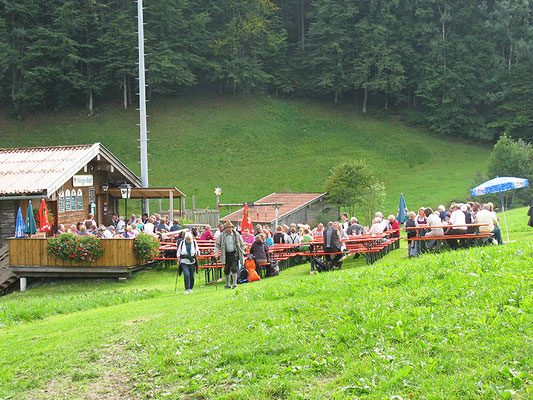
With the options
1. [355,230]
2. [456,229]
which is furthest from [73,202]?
[456,229]

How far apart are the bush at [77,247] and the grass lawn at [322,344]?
8121 millimetres

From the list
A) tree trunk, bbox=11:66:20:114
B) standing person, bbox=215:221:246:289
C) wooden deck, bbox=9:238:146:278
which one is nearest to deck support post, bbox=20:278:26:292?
wooden deck, bbox=9:238:146:278

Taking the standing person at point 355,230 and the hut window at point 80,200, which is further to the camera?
the hut window at point 80,200

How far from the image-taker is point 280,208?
37.8 meters

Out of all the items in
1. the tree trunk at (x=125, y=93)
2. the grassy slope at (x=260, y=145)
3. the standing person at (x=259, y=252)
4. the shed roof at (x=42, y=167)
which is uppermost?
the tree trunk at (x=125, y=93)

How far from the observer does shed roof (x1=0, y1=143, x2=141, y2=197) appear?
2189 cm

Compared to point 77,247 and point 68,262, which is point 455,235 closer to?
point 77,247

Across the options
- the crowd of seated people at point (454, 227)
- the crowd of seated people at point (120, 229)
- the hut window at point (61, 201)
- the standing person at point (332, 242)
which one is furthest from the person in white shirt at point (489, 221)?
the hut window at point (61, 201)

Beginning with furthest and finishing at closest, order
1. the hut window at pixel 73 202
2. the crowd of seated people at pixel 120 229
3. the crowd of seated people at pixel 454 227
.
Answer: the hut window at pixel 73 202 → the crowd of seated people at pixel 120 229 → the crowd of seated people at pixel 454 227

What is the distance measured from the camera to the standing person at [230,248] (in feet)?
46.4

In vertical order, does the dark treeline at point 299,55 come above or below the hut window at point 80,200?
above

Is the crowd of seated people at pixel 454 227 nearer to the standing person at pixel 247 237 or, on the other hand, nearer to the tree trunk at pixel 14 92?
the standing person at pixel 247 237

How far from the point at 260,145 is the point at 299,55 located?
18.7m

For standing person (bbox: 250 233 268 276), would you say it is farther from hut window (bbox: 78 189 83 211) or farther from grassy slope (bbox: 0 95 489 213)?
grassy slope (bbox: 0 95 489 213)
